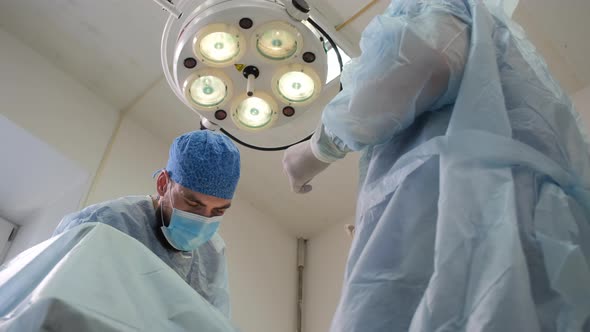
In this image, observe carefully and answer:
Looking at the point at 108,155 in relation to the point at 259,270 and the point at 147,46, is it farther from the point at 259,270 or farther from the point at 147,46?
the point at 259,270

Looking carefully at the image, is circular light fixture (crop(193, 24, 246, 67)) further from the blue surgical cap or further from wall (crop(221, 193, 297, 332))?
wall (crop(221, 193, 297, 332))

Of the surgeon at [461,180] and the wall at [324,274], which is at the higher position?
the surgeon at [461,180]

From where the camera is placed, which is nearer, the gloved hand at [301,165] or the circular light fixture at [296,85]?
the gloved hand at [301,165]

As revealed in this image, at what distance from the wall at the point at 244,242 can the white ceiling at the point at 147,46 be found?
0.13m

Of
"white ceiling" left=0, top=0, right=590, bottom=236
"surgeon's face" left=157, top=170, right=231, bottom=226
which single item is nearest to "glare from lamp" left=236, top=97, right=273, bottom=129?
"surgeon's face" left=157, top=170, right=231, bottom=226

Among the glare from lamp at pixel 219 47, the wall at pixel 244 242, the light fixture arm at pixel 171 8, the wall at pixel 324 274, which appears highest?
the light fixture arm at pixel 171 8

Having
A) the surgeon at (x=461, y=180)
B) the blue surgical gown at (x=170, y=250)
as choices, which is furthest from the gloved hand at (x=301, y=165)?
the blue surgical gown at (x=170, y=250)

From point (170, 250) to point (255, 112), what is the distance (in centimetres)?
45

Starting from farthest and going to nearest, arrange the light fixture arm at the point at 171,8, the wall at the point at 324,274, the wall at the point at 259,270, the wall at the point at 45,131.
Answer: the wall at the point at 324,274 → the wall at the point at 259,270 → the wall at the point at 45,131 → the light fixture arm at the point at 171,8

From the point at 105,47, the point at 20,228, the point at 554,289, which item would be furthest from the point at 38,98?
the point at 554,289

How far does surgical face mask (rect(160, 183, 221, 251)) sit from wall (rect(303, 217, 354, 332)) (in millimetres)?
1146

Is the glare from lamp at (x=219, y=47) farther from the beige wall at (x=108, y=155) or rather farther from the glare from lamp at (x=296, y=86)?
the beige wall at (x=108, y=155)

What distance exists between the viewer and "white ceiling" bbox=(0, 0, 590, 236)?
6.04ft

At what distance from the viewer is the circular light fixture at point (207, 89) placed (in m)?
1.43
